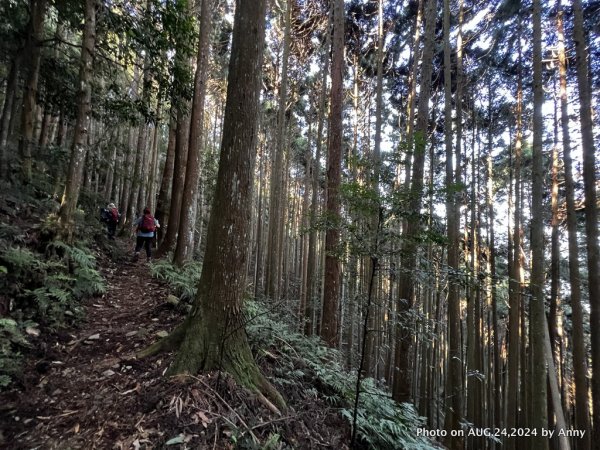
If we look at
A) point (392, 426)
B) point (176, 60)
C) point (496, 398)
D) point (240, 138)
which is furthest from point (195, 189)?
point (496, 398)

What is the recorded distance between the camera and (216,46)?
14.3 m

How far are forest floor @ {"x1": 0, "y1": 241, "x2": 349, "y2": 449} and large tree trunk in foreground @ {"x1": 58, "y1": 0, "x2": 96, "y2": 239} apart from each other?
215cm

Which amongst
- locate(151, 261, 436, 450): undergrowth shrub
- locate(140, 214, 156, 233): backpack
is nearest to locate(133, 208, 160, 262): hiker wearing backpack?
locate(140, 214, 156, 233): backpack

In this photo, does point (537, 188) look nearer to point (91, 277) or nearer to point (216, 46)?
point (91, 277)

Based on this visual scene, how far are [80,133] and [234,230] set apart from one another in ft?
12.6

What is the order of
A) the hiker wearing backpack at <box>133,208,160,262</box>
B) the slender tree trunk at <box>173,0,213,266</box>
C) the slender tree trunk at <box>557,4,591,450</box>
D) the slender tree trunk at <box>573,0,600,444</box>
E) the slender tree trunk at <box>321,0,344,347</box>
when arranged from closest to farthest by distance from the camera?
the slender tree trunk at <box>573,0,600,444</box>
the slender tree trunk at <box>557,4,591,450</box>
the slender tree trunk at <box>321,0,344,347</box>
the slender tree trunk at <box>173,0,213,266</box>
the hiker wearing backpack at <box>133,208,160,262</box>

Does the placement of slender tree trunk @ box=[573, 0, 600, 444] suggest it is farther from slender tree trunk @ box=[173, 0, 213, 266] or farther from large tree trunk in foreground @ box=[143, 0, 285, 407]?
slender tree trunk @ box=[173, 0, 213, 266]

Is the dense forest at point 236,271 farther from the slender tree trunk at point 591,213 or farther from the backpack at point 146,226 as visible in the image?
the backpack at point 146,226

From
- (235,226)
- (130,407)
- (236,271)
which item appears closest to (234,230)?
(235,226)

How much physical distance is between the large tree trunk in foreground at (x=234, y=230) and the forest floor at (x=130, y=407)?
32 centimetres

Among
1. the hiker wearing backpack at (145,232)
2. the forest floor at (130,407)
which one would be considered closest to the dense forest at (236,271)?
the forest floor at (130,407)

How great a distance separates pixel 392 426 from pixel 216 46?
50.0 feet

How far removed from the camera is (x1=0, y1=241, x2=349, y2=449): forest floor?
2.47 m

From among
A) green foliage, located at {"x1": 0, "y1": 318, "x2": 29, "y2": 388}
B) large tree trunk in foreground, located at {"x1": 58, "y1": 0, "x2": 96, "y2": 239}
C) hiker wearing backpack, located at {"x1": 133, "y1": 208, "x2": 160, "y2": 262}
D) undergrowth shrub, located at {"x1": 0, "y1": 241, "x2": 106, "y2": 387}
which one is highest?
large tree trunk in foreground, located at {"x1": 58, "y1": 0, "x2": 96, "y2": 239}
